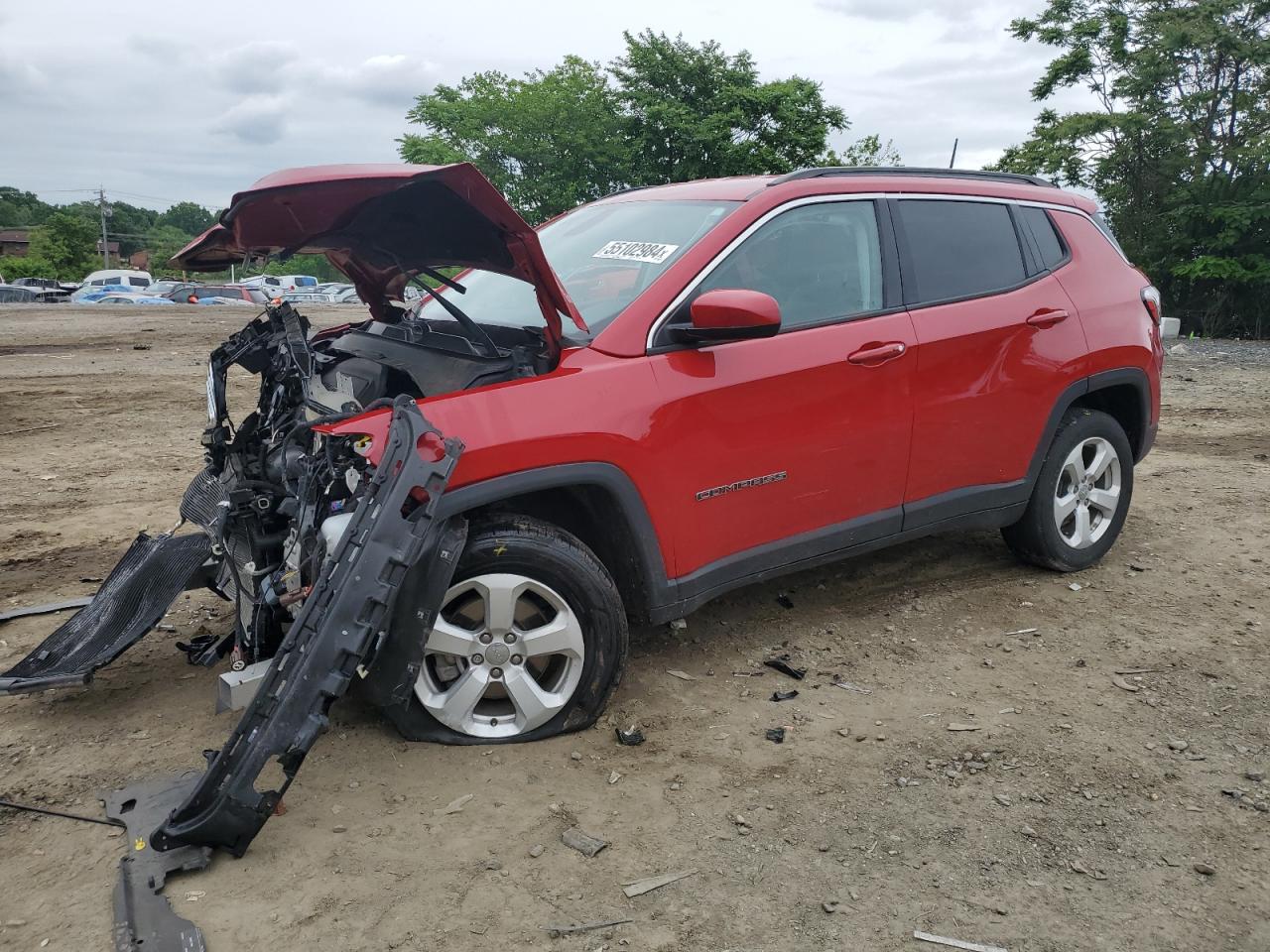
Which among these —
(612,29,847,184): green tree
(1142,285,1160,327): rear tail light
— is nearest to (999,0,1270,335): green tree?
(612,29,847,184): green tree

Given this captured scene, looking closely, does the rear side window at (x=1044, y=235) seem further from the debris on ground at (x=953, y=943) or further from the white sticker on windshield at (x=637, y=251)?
the debris on ground at (x=953, y=943)

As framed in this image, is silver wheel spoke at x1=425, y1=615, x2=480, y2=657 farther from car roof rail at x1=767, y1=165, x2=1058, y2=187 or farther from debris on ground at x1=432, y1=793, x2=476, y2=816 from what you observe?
car roof rail at x1=767, y1=165, x2=1058, y2=187

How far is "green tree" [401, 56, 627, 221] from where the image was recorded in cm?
3584

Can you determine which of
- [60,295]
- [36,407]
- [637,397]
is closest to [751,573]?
[637,397]

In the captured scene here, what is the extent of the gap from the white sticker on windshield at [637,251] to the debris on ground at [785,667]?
1641 millimetres

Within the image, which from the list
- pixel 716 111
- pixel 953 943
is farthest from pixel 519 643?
pixel 716 111

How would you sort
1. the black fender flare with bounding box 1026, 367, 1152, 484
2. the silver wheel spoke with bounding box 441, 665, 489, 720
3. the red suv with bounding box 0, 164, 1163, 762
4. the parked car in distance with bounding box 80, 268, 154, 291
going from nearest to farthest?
the red suv with bounding box 0, 164, 1163, 762
the silver wheel spoke with bounding box 441, 665, 489, 720
the black fender flare with bounding box 1026, 367, 1152, 484
the parked car in distance with bounding box 80, 268, 154, 291

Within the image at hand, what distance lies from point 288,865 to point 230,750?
0.35 meters

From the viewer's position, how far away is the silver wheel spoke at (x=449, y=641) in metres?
3.09

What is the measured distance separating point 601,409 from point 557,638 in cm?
76

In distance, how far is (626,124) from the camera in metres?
35.3

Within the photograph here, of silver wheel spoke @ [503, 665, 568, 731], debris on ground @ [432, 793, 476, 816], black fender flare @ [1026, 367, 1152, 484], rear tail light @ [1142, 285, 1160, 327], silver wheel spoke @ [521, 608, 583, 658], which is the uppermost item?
rear tail light @ [1142, 285, 1160, 327]

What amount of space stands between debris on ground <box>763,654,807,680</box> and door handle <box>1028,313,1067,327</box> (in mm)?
1844

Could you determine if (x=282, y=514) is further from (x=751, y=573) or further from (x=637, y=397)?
(x=751, y=573)
